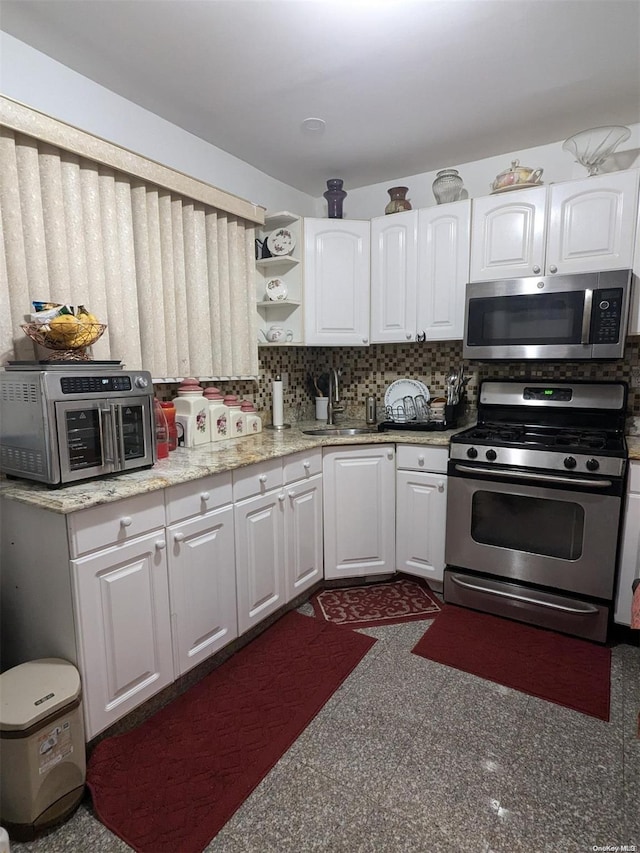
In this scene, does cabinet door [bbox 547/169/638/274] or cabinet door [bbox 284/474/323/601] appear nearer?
cabinet door [bbox 547/169/638/274]

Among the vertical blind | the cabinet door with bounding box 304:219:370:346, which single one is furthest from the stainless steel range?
the vertical blind

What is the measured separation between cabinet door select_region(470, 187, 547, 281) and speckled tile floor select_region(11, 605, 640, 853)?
77.7 inches

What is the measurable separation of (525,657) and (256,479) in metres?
1.41

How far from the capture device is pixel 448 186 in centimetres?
265

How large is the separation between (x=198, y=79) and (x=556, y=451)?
88.1 inches

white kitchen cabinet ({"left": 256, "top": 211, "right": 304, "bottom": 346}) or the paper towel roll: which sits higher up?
white kitchen cabinet ({"left": 256, "top": 211, "right": 304, "bottom": 346})

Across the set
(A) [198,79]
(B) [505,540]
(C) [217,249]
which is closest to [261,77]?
(A) [198,79]

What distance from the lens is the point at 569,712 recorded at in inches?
67.4

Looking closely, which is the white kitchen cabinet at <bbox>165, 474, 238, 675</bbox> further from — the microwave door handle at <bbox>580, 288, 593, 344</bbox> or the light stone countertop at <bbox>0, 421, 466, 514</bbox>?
the microwave door handle at <bbox>580, 288, 593, 344</bbox>

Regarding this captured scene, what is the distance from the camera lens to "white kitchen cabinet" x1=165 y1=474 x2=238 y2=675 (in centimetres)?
171

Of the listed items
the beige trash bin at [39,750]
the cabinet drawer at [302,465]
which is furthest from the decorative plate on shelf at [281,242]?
the beige trash bin at [39,750]

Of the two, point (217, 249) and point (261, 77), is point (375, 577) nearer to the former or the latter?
point (217, 249)

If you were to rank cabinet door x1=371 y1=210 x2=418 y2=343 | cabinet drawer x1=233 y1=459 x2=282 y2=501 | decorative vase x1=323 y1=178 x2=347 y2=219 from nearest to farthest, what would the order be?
cabinet drawer x1=233 y1=459 x2=282 y2=501, cabinet door x1=371 y1=210 x2=418 y2=343, decorative vase x1=323 y1=178 x2=347 y2=219

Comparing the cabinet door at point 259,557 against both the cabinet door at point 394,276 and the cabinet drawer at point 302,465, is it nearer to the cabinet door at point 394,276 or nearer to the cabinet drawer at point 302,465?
the cabinet drawer at point 302,465
